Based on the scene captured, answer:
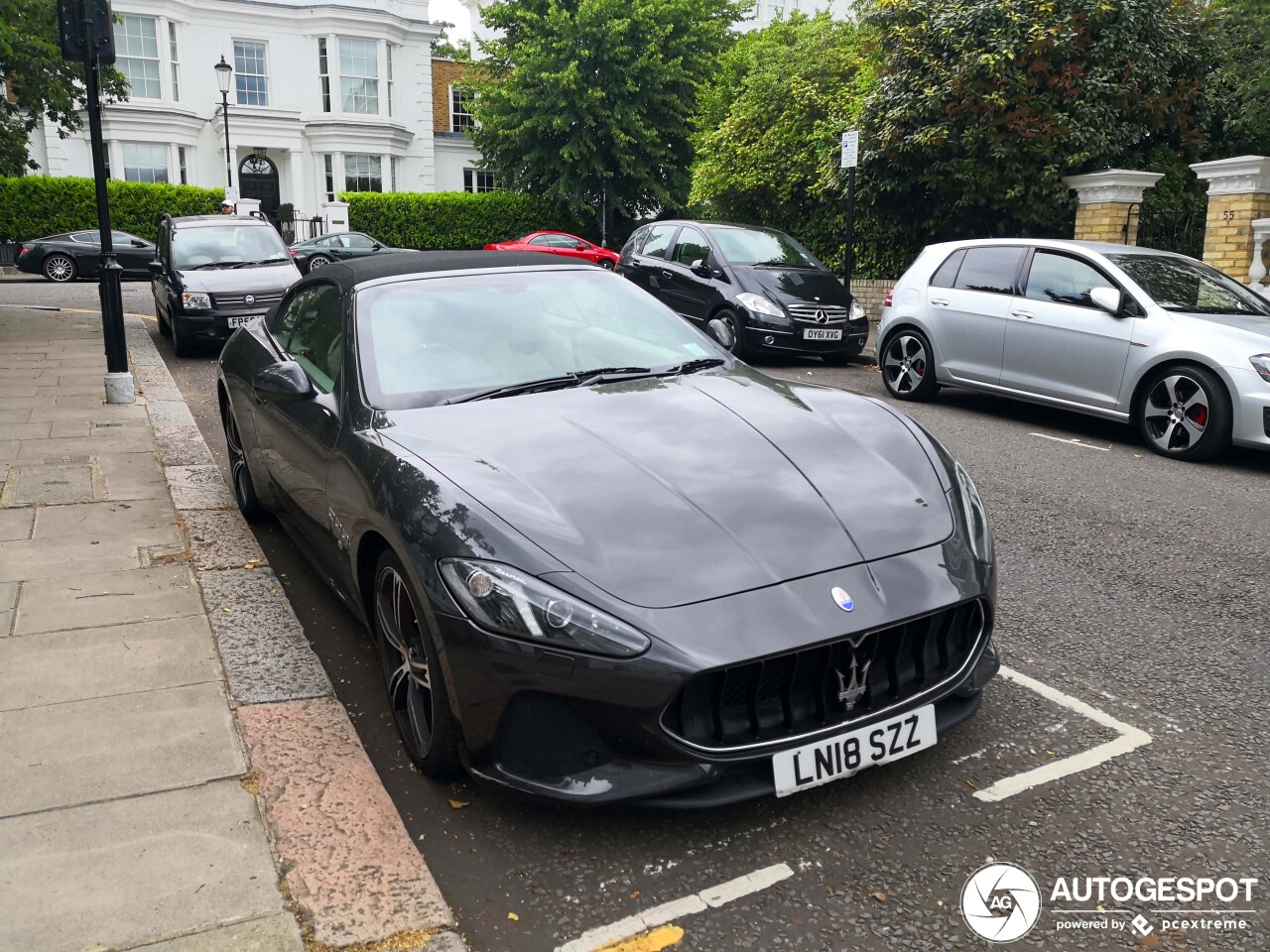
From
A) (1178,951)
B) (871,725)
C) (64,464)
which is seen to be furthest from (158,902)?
(64,464)

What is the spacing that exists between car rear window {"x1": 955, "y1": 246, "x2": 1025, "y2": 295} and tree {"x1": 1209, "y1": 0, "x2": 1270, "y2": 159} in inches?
249

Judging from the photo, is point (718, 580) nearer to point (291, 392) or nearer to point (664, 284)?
point (291, 392)

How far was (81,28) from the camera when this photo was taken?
855 centimetres

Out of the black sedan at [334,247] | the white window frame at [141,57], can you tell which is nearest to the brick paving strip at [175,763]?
the black sedan at [334,247]

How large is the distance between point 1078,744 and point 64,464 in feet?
20.5

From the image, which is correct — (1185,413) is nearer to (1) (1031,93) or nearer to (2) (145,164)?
(1) (1031,93)

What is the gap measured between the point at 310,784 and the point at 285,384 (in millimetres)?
1695

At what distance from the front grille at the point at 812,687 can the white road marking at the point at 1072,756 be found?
1.23 ft

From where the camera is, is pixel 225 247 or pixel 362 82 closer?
pixel 225 247

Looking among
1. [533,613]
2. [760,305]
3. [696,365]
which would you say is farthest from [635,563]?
[760,305]

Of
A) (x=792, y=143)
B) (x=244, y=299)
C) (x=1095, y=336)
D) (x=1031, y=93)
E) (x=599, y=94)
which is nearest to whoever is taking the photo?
(x=1095, y=336)

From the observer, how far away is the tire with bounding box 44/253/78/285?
Result: 27094mm

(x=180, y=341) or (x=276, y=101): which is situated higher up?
(x=276, y=101)

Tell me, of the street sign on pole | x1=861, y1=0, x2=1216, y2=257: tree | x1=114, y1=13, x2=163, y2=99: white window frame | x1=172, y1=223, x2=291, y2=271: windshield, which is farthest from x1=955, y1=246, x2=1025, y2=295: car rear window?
x1=114, y1=13, x2=163, y2=99: white window frame
